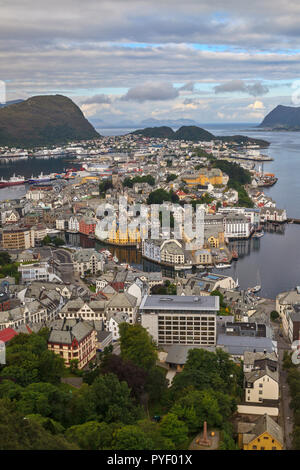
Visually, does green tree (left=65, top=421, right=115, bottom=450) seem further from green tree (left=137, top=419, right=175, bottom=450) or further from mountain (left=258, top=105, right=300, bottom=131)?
mountain (left=258, top=105, right=300, bottom=131)

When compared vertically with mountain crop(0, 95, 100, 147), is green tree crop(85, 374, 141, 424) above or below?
below

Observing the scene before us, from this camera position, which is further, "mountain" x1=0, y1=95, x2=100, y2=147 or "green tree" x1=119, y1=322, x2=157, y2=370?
"mountain" x1=0, y1=95, x2=100, y2=147

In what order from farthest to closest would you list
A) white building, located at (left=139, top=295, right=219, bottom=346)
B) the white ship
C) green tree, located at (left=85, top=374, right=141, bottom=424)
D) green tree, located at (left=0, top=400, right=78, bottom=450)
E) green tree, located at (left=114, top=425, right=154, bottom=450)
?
the white ship → white building, located at (left=139, top=295, right=219, bottom=346) → green tree, located at (left=85, top=374, right=141, bottom=424) → green tree, located at (left=114, top=425, right=154, bottom=450) → green tree, located at (left=0, top=400, right=78, bottom=450)

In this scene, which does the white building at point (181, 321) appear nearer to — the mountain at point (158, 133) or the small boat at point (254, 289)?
the small boat at point (254, 289)

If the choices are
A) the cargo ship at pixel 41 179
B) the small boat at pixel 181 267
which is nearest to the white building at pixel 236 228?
the small boat at pixel 181 267

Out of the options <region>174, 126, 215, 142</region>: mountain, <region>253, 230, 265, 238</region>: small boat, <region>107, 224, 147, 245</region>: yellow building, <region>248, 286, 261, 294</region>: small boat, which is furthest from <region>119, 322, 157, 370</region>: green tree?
<region>174, 126, 215, 142</region>: mountain

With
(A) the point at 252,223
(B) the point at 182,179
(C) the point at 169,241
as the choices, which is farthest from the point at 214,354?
(B) the point at 182,179

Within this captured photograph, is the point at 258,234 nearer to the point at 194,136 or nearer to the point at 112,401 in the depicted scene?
the point at 112,401
